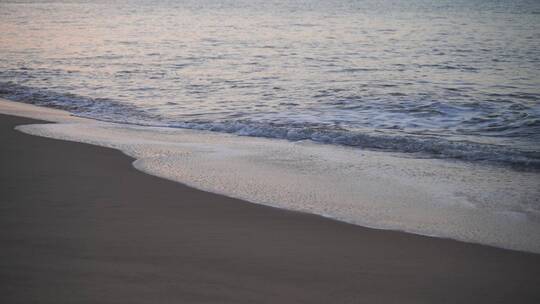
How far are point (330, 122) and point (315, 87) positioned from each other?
453 cm

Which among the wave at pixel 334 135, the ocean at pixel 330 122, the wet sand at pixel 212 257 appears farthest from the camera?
the wave at pixel 334 135

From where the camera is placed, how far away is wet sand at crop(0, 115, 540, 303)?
387cm

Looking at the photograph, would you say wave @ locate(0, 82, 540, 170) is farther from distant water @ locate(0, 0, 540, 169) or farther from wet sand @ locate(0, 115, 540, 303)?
wet sand @ locate(0, 115, 540, 303)

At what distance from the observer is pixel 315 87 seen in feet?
51.1

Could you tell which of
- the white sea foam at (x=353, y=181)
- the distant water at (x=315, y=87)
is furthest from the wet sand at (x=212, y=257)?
the distant water at (x=315, y=87)

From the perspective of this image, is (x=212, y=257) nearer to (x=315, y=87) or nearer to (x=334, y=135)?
(x=334, y=135)

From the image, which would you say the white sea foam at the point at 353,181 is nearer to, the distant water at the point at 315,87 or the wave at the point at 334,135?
the wave at the point at 334,135

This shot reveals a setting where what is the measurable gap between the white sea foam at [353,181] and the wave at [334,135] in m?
0.40

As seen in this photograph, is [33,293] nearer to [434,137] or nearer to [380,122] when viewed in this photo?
[434,137]

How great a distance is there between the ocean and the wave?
3 cm

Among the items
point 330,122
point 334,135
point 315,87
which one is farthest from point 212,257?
point 315,87

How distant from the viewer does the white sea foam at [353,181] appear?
5.48 m

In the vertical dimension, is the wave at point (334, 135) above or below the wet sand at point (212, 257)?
below

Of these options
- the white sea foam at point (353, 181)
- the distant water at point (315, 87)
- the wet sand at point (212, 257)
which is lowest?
the distant water at point (315, 87)
